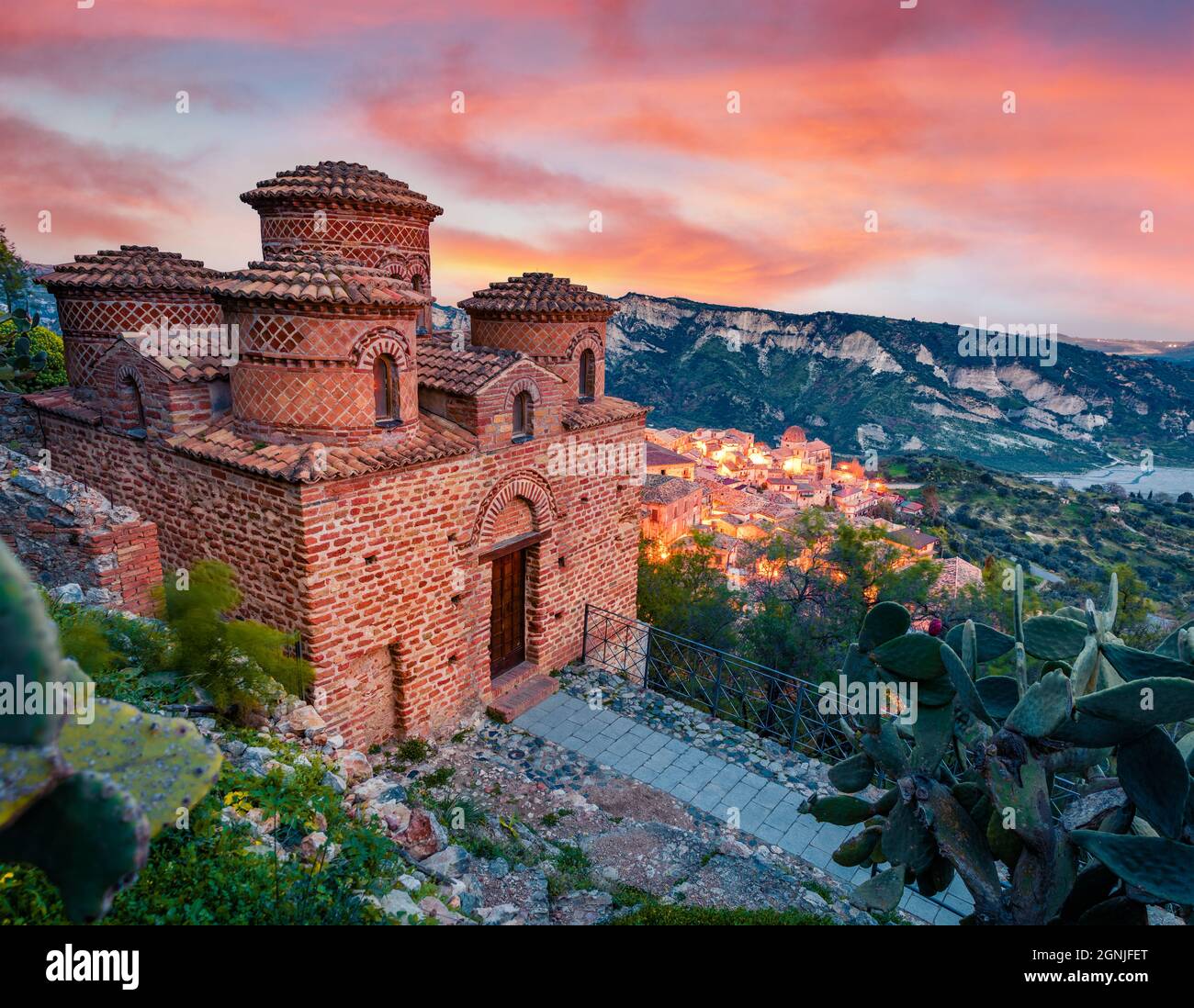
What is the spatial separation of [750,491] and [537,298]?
61280mm

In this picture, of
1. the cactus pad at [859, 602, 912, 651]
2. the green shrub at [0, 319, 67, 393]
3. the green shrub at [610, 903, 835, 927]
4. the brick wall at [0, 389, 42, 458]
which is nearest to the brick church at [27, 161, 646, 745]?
the brick wall at [0, 389, 42, 458]

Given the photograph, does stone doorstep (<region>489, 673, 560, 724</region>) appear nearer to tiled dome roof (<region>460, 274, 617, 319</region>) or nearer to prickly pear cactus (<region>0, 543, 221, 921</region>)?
tiled dome roof (<region>460, 274, 617, 319</region>)

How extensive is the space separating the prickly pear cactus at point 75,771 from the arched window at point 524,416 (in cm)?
773

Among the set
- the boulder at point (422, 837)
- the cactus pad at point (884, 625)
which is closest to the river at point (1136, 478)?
the cactus pad at point (884, 625)

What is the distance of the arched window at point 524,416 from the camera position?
1001cm

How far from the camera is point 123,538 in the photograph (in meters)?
8.06

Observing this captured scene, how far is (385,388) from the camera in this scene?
8391 mm

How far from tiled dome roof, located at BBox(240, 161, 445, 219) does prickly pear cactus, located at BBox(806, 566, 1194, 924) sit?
372 inches

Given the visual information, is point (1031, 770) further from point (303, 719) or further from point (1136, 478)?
point (1136, 478)

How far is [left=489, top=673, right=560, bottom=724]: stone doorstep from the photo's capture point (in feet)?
33.2

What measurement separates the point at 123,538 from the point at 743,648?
467 inches

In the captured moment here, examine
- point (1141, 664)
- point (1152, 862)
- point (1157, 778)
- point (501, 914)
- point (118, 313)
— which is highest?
point (118, 313)

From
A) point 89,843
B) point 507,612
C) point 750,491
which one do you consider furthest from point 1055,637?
point 750,491
